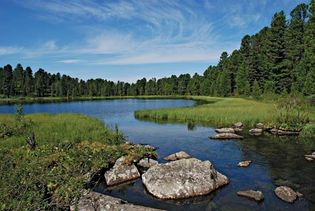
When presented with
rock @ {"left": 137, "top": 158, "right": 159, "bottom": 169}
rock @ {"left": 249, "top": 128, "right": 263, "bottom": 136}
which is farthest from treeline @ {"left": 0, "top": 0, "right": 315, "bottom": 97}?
rock @ {"left": 137, "top": 158, "right": 159, "bottom": 169}

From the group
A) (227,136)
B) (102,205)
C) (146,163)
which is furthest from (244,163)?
(102,205)

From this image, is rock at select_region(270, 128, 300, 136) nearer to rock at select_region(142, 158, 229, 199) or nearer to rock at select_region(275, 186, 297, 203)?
rock at select_region(142, 158, 229, 199)

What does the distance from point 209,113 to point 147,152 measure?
22582mm

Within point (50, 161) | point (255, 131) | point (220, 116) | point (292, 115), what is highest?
point (292, 115)

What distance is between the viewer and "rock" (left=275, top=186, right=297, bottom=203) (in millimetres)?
12327

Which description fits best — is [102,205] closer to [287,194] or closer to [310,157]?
[287,194]

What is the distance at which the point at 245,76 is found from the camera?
78625mm

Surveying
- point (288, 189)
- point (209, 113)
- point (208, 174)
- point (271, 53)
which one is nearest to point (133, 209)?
point (208, 174)

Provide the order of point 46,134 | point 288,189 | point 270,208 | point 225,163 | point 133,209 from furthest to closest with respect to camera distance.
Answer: point 46,134 < point 225,163 < point 288,189 < point 270,208 < point 133,209

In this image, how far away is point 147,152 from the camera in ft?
60.8

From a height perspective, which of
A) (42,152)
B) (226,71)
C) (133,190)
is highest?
(226,71)

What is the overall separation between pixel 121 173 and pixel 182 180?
3355 millimetres

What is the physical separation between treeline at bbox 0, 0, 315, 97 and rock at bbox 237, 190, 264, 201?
1355 inches

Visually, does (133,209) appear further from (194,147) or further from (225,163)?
(194,147)
